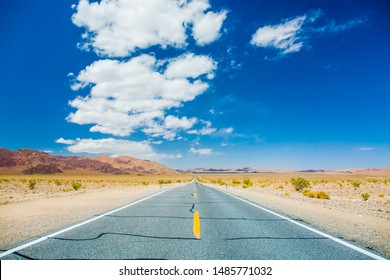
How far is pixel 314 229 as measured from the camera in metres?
7.09

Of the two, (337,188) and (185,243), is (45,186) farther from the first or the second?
(185,243)

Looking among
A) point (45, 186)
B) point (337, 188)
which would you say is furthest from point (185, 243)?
point (45, 186)

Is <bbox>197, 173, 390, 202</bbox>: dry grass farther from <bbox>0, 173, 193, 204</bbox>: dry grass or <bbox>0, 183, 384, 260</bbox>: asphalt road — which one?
<bbox>0, 173, 193, 204</bbox>: dry grass

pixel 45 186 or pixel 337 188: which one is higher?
pixel 45 186

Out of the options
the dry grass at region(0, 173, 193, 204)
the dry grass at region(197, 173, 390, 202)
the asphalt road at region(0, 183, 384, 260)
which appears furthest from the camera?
the dry grass at region(0, 173, 193, 204)

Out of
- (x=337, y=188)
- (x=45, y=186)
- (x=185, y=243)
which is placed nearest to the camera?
(x=185, y=243)

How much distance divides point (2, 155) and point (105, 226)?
782ft

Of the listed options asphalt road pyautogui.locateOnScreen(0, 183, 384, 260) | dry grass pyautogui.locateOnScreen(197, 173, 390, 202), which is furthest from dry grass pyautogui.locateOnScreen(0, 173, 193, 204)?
dry grass pyautogui.locateOnScreen(197, 173, 390, 202)

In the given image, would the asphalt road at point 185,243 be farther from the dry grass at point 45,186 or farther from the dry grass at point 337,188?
the dry grass at point 337,188

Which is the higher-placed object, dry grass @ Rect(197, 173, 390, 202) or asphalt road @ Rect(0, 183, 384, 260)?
asphalt road @ Rect(0, 183, 384, 260)

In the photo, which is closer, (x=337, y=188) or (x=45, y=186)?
(x=337, y=188)
